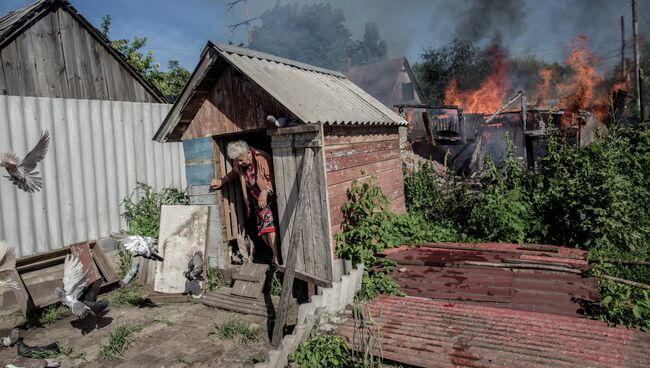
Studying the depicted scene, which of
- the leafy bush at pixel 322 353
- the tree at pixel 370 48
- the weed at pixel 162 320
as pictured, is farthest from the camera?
the tree at pixel 370 48

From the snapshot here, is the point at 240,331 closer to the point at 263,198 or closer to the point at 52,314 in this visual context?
the point at 263,198

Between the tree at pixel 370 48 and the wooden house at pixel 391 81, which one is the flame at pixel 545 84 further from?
the tree at pixel 370 48

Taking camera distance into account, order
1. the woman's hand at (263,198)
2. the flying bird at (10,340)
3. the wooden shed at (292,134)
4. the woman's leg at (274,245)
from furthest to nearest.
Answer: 1. the woman's leg at (274,245)
2. the woman's hand at (263,198)
3. the wooden shed at (292,134)
4. the flying bird at (10,340)

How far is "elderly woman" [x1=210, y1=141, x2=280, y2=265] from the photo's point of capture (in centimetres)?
644

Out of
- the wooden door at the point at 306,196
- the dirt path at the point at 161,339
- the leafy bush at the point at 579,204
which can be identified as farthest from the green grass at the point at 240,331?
the leafy bush at the point at 579,204

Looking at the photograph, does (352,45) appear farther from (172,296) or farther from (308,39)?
(172,296)

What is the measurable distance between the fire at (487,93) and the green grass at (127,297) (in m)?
21.6

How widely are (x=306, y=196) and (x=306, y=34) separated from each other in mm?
43573

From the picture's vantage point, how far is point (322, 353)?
421 cm

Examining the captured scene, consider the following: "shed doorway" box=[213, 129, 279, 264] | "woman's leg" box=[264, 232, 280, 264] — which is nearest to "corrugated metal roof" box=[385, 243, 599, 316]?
"woman's leg" box=[264, 232, 280, 264]

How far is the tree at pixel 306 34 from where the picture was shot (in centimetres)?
4256

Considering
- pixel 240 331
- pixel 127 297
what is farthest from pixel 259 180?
pixel 127 297

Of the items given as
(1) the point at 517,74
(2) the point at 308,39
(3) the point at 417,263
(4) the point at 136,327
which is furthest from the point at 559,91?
(4) the point at 136,327

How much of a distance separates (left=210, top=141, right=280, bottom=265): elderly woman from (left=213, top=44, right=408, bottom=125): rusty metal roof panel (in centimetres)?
114
